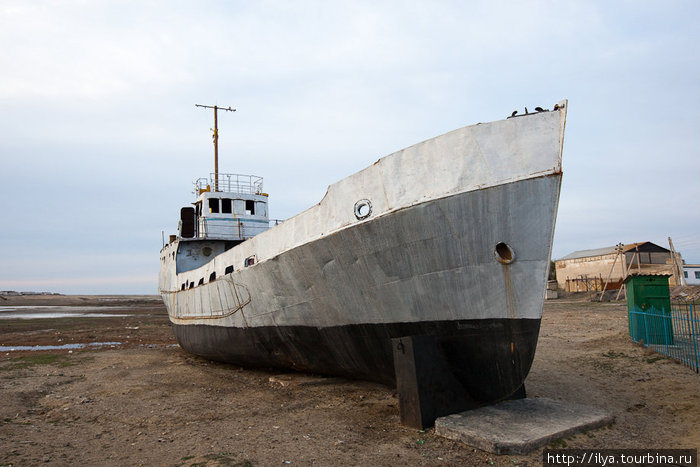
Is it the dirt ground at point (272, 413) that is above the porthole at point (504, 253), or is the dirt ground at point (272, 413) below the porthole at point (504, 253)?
below

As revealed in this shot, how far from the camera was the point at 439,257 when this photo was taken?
530 cm

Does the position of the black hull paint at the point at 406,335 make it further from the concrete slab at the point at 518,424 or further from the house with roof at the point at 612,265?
the house with roof at the point at 612,265

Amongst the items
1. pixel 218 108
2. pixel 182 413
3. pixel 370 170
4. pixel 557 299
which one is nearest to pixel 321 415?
pixel 182 413

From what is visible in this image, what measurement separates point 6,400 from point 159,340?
11543mm

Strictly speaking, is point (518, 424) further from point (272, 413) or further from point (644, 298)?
point (644, 298)

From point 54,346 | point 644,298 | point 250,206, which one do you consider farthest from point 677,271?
point 54,346

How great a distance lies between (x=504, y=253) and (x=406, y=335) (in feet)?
Result: 5.37

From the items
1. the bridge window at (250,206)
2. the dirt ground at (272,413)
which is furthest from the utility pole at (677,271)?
the bridge window at (250,206)

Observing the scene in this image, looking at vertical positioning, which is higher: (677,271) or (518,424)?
(677,271)

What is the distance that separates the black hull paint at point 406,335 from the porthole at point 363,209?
4.81 ft

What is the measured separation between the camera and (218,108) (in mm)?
17125

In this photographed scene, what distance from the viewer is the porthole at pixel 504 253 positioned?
498 centimetres

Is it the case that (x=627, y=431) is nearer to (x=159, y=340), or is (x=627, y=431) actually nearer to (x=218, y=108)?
(x=218, y=108)

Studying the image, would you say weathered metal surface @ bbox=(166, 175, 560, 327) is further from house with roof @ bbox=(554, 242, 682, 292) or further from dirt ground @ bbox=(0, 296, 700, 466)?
house with roof @ bbox=(554, 242, 682, 292)
